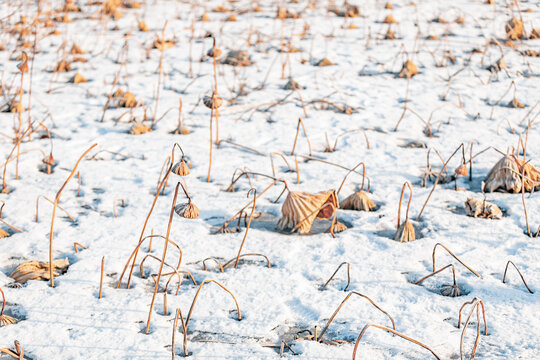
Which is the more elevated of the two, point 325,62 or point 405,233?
point 325,62

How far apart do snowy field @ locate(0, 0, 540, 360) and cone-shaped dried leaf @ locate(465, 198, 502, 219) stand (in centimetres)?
1

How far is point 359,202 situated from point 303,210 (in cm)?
39

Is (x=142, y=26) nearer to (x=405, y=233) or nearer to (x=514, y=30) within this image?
(x=514, y=30)

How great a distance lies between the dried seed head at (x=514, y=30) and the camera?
6066 mm

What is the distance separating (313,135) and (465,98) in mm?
1603

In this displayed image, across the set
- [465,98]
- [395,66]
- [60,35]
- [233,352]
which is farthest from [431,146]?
[60,35]

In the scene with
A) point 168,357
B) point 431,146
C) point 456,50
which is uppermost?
point 456,50

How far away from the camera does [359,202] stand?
2.79 meters

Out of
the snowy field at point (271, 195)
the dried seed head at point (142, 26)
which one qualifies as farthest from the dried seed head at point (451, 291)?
the dried seed head at point (142, 26)

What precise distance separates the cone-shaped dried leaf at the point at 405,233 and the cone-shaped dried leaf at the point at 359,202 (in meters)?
0.34

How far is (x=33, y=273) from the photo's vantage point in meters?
2.15

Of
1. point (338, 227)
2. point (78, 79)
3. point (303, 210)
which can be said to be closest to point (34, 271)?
point (303, 210)

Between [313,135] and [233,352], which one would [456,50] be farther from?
[233,352]

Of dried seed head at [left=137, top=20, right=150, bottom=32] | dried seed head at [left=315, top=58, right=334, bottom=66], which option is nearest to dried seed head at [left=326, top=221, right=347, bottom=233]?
dried seed head at [left=315, top=58, right=334, bottom=66]
